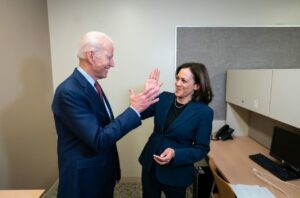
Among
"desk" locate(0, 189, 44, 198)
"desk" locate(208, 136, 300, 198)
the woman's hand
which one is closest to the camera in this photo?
"desk" locate(0, 189, 44, 198)

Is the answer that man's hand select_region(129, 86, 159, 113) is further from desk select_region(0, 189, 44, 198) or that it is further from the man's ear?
desk select_region(0, 189, 44, 198)

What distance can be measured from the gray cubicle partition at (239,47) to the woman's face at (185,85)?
1.14 metres

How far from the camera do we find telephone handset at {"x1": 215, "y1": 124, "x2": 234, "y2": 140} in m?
2.62

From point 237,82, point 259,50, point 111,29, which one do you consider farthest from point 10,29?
point 259,50

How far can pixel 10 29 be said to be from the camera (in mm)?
1918

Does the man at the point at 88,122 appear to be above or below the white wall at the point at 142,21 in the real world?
below

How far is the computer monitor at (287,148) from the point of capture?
5.74ft

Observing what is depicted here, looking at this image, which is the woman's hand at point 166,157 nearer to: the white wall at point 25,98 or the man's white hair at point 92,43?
the man's white hair at point 92,43

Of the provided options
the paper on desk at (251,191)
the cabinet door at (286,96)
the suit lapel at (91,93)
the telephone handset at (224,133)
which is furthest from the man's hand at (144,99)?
the telephone handset at (224,133)

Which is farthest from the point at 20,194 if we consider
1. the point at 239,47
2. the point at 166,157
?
the point at 239,47

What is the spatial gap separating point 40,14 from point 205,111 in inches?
83.2

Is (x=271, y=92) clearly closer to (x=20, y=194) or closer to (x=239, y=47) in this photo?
(x=239, y=47)

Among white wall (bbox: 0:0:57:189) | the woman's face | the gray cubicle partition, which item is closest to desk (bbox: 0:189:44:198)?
white wall (bbox: 0:0:57:189)

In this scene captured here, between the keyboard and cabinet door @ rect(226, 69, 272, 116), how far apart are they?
0.46 meters
